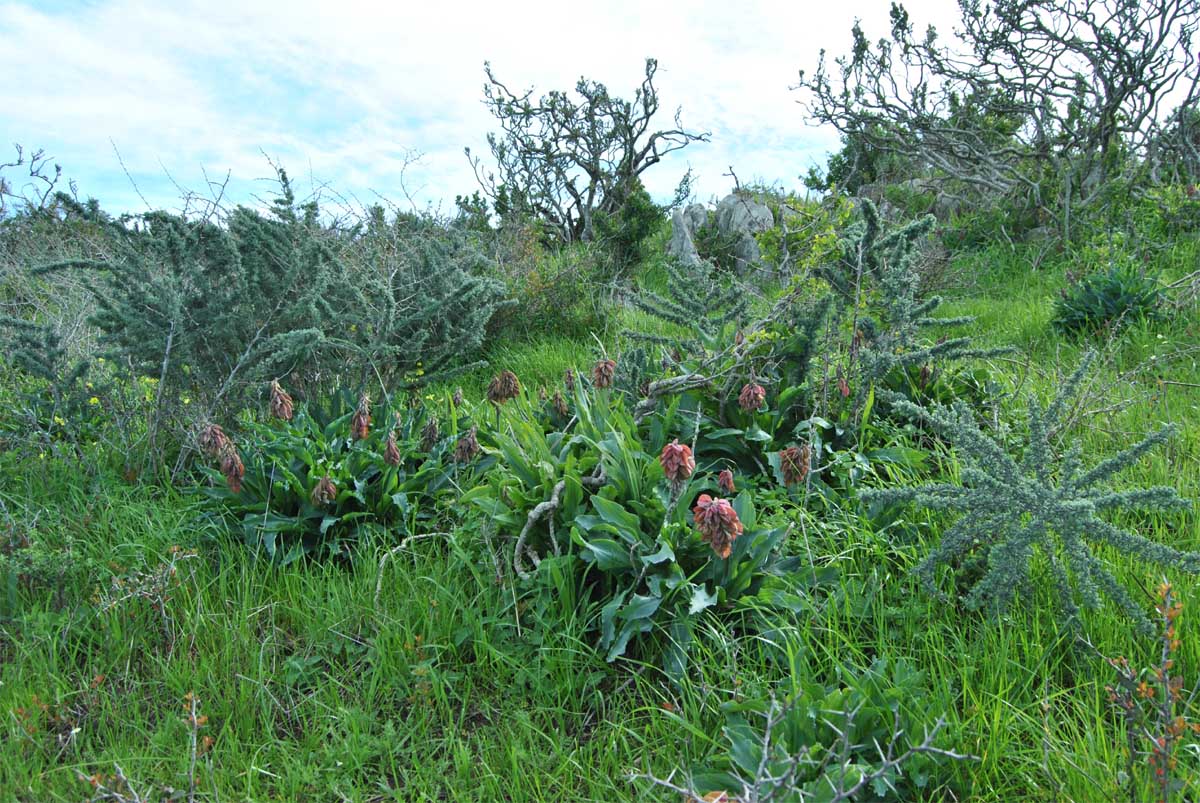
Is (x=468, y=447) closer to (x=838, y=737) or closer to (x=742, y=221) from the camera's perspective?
(x=838, y=737)

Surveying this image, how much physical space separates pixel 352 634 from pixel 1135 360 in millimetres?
5374

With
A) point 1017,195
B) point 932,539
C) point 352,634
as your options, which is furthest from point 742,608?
point 1017,195

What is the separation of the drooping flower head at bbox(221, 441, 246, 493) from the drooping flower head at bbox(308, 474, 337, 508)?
321mm

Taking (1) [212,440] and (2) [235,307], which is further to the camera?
(2) [235,307]

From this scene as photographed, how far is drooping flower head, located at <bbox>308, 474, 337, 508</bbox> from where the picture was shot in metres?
3.29

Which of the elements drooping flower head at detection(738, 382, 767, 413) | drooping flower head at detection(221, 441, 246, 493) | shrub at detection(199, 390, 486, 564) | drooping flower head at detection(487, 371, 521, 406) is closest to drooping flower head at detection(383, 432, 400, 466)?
shrub at detection(199, 390, 486, 564)

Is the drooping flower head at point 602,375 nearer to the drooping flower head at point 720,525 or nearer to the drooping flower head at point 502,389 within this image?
the drooping flower head at point 502,389

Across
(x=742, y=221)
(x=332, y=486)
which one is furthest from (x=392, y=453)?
(x=742, y=221)

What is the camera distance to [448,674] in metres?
2.56

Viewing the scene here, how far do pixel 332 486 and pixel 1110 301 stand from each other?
221 inches

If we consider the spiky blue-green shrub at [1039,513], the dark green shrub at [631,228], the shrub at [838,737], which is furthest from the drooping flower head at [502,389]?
the dark green shrub at [631,228]

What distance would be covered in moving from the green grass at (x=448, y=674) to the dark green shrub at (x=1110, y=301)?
277 centimetres

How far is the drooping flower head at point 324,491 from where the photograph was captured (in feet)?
10.8

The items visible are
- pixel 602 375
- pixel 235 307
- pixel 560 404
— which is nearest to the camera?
pixel 602 375
